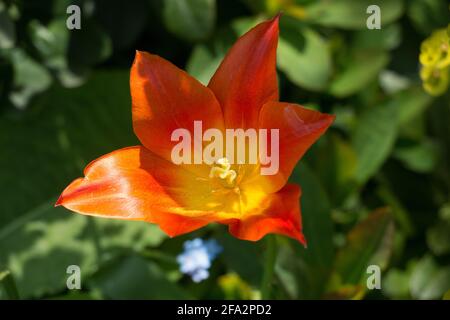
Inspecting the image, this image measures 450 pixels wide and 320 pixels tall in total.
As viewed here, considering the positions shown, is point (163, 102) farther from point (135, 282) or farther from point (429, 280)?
point (429, 280)

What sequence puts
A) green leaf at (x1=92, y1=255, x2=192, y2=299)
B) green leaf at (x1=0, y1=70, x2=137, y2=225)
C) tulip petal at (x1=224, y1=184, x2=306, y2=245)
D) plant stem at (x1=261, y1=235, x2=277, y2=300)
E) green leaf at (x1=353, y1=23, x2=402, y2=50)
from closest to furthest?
tulip petal at (x1=224, y1=184, x2=306, y2=245)
plant stem at (x1=261, y1=235, x2=277, y2=300)
green leaf at (x1=92, y1=255, x2=192, y2=299)
green leaf at (x1=0, y1=70, x2=137, y2=225)
green leaf at (x1=353, y1=23, x2=402, y2=50)

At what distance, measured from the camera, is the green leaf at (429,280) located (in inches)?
76.2

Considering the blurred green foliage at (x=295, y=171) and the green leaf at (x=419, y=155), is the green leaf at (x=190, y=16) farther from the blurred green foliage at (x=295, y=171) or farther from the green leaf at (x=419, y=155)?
the green leaf at (x=419, y=155)

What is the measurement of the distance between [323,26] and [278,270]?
78 cm

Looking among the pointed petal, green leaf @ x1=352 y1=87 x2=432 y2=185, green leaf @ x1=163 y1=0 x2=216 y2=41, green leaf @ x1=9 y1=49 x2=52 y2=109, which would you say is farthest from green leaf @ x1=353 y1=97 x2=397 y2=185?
green leaf @ x1=9 y1=49 x2=52 y2=109

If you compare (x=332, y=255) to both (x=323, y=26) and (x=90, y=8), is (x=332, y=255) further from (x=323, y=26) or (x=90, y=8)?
(x=90, y=8)

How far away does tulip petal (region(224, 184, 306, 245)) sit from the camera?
3.91 feet

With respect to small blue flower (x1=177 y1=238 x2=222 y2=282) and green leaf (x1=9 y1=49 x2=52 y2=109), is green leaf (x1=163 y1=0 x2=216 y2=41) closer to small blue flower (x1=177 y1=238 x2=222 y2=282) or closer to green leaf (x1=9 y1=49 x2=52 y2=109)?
green leaf (x1=9 y1=49 x2=52 y2=109)

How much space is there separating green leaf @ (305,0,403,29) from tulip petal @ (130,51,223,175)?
0.71 meters

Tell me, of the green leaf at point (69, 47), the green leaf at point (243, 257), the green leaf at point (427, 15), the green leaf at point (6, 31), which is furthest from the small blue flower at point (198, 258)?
the green leaf at point (427, 15)

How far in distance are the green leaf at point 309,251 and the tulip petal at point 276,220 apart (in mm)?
450

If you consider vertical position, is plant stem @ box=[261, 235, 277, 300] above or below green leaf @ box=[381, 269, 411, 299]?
above
